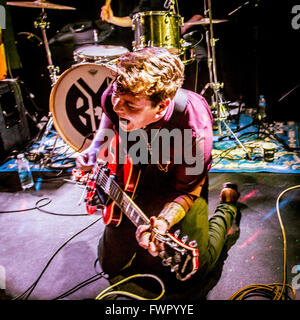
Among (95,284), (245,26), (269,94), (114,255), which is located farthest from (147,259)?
(245,26)

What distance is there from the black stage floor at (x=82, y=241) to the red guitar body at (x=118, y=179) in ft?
1.67

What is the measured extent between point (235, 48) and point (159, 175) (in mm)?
5055

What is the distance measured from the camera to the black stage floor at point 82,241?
1.99 meters

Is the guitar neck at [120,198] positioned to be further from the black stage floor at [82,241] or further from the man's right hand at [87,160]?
the black stage floor at [82,241]

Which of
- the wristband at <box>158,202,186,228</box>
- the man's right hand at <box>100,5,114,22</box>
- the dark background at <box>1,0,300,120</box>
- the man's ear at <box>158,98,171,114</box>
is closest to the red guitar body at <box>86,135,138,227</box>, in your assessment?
the wristband at <box>158,202,186,228</box>

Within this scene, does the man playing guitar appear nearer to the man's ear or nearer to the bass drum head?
the man's ear

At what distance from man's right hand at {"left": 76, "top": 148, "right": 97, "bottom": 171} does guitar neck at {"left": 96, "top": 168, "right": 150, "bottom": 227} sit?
242 millimetres

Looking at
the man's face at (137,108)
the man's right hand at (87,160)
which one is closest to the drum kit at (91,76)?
the man's right hand at (87,160)

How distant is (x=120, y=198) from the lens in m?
1.80

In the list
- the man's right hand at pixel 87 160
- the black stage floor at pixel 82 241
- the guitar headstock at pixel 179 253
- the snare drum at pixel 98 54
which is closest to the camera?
the guitar headstock at pixel 179 253

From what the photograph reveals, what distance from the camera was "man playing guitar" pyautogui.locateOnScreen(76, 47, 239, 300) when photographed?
1466mm

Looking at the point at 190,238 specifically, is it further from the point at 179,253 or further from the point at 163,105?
the point at 163,105
